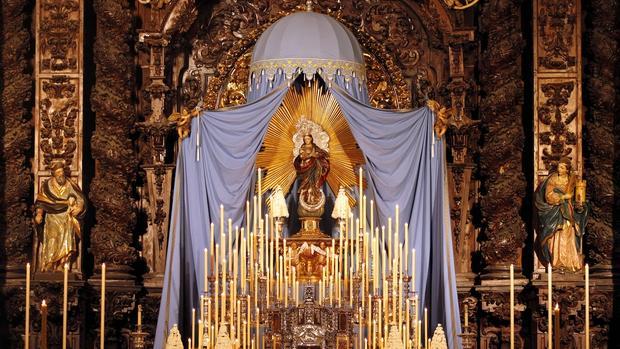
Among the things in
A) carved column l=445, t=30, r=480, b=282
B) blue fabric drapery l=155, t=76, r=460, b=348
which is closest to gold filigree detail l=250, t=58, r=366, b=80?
blue fabric drapery l=155, t=76, r=460, b=348

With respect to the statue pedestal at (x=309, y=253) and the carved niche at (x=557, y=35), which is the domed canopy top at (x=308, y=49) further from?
the carved niche at (x=557, y=35)

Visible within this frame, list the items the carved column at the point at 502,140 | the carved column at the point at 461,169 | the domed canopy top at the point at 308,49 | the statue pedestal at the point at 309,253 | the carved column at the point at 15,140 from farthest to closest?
the carved column at the point at 461,169 → the carved column at the point at 15,140 → the carved column at the point at 502,140 → the statue pedestal at the point at 309,253 → the domed canopy top at the point at 308,49

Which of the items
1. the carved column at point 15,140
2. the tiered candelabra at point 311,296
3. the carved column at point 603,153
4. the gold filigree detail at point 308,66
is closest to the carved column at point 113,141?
the carved column at point 15,140

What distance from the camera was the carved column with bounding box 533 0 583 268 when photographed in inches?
786

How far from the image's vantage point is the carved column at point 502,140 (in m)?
19.9

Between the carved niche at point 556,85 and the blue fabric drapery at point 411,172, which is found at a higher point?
the carved niche at point 556,85

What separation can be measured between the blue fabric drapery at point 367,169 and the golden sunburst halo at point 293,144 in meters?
0.76

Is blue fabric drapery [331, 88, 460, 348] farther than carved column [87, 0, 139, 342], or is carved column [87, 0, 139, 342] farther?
carved column [87, 0, 139, 342]

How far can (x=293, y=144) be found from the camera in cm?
2030

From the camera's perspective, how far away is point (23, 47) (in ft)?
66.7

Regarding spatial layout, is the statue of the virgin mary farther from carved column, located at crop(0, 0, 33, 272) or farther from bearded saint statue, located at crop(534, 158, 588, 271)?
carved column, located at crop(0, 0, 33, 272)

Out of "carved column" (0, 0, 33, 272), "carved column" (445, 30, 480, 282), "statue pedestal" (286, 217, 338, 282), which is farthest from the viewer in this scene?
"carved column" (445, 30, 480, 282)

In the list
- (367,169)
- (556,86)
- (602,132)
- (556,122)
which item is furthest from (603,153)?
(367,169)

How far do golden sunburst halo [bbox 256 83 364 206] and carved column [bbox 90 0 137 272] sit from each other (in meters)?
1.77
